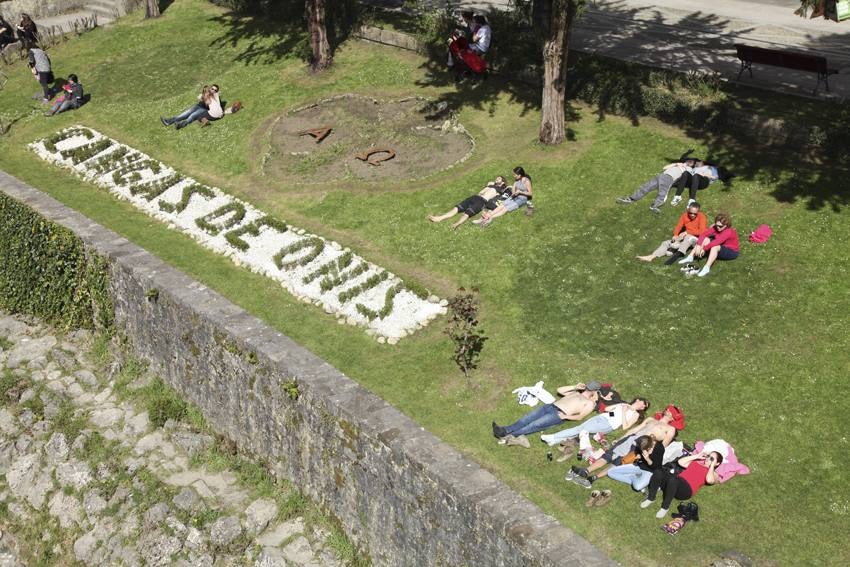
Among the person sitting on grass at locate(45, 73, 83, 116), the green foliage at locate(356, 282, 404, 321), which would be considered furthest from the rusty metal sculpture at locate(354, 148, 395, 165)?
the person sitting on grass at locate(45, 73, 83, 116)

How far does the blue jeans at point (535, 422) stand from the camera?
56.1 feet

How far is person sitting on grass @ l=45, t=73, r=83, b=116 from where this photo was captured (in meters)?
31.4

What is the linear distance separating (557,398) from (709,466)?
3.16 metres

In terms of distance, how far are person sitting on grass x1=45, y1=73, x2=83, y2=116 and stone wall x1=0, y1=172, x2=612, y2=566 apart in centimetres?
931

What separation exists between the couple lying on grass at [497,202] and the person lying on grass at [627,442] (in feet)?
26.2

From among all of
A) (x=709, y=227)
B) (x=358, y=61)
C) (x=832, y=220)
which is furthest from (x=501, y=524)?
(x=358, y=61)

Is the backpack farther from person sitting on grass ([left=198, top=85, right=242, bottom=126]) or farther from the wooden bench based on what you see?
person sitting on grass ([left=198, top=85, right=242, bottom=126])

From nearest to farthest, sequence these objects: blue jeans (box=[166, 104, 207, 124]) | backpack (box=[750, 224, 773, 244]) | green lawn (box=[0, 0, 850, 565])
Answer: green lawn (box=[0, 0, 850, 565])
backpack (box=[750, 224, 773, 244])
blue jeans (box=[166, 104, 207, 124])

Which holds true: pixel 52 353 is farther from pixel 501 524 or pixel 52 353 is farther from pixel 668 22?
pixel 668 22

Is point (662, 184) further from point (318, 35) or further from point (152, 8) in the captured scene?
point (152, 8)

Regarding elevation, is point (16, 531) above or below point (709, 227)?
below

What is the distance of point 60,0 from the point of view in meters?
39.1

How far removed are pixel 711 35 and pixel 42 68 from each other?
21890mm

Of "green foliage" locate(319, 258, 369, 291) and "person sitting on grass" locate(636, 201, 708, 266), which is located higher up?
"person sitting on grass" locate(636, 201, 708, 266)
